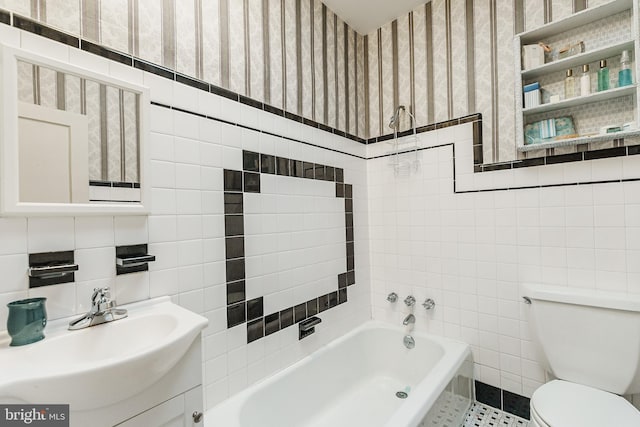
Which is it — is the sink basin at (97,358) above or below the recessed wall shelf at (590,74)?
below

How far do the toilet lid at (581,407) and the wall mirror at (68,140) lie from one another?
1819 mm

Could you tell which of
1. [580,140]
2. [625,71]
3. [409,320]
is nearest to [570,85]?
[625,71]

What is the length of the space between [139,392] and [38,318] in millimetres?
379

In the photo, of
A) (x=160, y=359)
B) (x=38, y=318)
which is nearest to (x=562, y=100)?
(x=160, y=359)

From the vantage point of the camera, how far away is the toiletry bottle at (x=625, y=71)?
1.44 m

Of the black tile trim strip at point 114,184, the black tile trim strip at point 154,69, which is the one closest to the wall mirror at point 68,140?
the black tile trim strip at point 114,184

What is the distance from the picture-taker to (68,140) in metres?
1.02

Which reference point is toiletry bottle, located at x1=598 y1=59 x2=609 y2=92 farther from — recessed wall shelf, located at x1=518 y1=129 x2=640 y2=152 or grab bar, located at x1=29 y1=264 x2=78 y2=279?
grab bar, located at x1=29 y1=264 x2=78 y2=279

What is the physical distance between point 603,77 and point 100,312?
95.0 inches

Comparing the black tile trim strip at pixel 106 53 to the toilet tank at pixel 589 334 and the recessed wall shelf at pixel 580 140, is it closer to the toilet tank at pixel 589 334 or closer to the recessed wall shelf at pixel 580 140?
the recessed wall shelf at pixel 580 140

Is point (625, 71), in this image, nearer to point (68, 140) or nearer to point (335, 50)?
point (335, 50)

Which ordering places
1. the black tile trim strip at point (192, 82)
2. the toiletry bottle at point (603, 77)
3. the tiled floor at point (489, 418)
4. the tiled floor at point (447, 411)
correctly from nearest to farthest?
the black tile trim strip at point (192, 82) < the tiled floor at point (447, 411) < the toiletry bottle at point (603, 77) < the tiled floor at point (489, 418)

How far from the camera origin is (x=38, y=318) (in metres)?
0.87

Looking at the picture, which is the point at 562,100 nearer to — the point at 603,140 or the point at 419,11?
the point at 603,140
